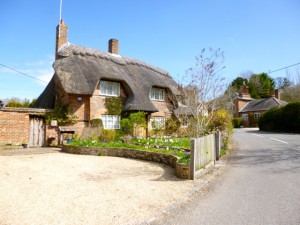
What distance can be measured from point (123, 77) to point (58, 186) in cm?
1396

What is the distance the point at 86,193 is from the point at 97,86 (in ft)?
44.7

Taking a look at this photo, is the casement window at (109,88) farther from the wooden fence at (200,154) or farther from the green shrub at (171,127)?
the wooden fence at (200,154)

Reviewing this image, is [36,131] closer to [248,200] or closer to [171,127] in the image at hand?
[171,127]

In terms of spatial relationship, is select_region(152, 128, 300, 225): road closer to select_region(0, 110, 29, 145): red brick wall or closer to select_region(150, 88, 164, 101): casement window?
select_region(0, 110, 29, 145): red brick wall

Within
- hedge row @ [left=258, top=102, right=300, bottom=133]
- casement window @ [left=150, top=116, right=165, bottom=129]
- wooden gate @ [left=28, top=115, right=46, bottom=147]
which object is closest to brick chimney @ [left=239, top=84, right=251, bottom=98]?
hedge row @ [left=258, top=102, right=300, bottom=133]

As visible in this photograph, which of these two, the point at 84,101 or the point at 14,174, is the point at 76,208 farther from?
the point at 84,101

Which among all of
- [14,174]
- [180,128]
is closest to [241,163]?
[14,174]

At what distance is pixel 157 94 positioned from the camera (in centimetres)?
2294

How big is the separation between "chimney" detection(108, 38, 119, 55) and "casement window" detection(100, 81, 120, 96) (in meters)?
6.00

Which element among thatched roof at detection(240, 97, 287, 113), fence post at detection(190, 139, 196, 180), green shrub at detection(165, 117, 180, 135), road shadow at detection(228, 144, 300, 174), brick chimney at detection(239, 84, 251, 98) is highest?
brick chimney at detection(239, 84, 251, 98)

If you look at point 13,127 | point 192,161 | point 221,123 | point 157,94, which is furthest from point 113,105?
point 192,161

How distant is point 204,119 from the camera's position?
48.1 feet

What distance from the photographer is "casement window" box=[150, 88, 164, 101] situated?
73.7ft

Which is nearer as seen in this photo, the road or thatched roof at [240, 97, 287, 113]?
the road
